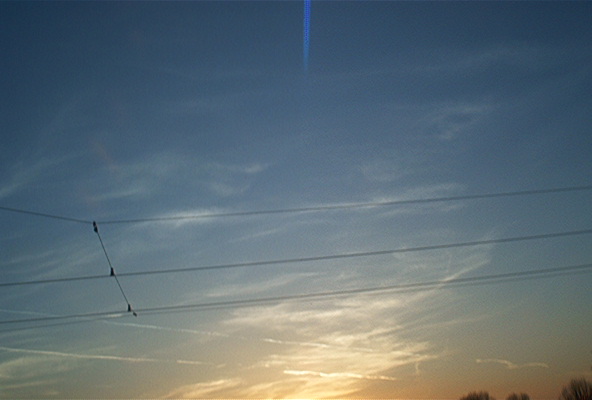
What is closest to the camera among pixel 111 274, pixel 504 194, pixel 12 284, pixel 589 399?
pixel 12 284

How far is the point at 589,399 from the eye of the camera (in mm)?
128500

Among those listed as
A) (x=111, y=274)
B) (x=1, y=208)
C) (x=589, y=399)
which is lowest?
(x=589, y=399)

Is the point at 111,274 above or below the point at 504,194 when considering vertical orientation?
below

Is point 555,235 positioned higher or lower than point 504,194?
lower

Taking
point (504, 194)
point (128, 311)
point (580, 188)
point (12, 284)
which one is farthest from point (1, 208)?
point (580, 188)

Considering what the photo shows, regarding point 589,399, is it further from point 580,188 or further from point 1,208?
point 1,208

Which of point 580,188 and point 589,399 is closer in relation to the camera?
point 580,188

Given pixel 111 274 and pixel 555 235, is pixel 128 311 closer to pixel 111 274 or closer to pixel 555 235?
pixel 111 274

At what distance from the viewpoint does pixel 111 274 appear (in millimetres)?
35844

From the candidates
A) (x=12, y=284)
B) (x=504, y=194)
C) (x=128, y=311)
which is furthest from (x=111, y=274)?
(x=504, y=194)

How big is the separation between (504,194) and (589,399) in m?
119

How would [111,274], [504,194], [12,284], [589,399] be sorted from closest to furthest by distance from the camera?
[12,284], [111,274], [504,194], [589,399]

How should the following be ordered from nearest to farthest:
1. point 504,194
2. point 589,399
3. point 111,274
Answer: point 111,274 < point 504,194 < point 589,399

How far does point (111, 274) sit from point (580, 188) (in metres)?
40.4
